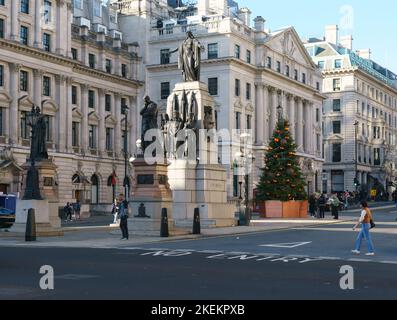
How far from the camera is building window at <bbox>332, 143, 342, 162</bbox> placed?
113 metres

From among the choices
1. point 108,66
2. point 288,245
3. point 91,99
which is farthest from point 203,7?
point 288,245

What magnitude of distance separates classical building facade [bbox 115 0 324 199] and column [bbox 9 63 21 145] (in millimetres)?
23184

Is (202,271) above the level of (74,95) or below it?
A: below

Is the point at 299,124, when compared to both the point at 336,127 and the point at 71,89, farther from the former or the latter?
the point at 71,89

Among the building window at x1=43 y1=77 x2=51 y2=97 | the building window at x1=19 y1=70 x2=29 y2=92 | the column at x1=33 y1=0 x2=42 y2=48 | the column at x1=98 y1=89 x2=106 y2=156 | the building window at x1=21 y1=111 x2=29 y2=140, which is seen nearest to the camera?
the building window at x1=21 y1=111 x2=29 y2=140

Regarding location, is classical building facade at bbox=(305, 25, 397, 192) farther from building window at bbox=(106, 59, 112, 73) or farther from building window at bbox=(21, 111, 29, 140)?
building window at bbox=(21, 111, 29, 140)

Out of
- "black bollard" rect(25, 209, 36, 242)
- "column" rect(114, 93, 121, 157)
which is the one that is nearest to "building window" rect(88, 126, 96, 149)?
"column" rect(114, 93, 121, 157)

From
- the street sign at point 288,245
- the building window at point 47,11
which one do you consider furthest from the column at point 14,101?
the street sign at point 288,245

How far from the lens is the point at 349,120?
4390 inches

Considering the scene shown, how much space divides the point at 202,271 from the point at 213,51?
6394cm

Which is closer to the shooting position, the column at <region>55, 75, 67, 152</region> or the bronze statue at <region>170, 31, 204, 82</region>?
the bronze statue at <region>170, 31, 204, 82</region>

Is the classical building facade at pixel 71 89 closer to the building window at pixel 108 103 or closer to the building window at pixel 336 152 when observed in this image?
the building window at pixel 108 103

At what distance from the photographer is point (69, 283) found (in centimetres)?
1363

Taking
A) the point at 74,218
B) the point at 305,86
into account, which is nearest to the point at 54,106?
the point at 74,218
